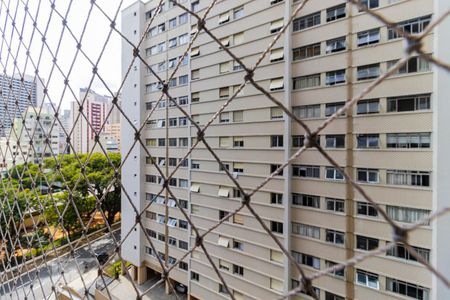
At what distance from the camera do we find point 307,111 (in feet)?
8.45

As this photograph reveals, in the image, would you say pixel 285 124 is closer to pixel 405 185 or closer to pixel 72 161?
pixel 405 185

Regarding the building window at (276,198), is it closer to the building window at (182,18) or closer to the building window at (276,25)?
the building window at (276,25)

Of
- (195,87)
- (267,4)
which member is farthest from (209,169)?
(267,4)

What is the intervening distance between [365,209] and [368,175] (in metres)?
0.30

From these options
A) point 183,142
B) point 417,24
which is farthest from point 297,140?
point 183,142

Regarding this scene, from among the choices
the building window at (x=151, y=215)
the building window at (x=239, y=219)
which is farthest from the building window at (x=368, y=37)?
the building window at (x=151, y=215)

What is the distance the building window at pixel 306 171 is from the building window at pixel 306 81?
2.61 ft

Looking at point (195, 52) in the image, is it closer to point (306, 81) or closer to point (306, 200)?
point (306, 81)

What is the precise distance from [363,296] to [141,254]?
3104 millimetres

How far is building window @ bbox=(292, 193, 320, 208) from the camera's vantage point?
2.50 m

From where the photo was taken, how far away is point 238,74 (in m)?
3.04

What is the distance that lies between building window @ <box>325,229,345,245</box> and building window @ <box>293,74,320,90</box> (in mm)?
1400

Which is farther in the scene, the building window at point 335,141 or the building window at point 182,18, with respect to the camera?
the building window at point 182,18

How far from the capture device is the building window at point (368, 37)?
217 cm
